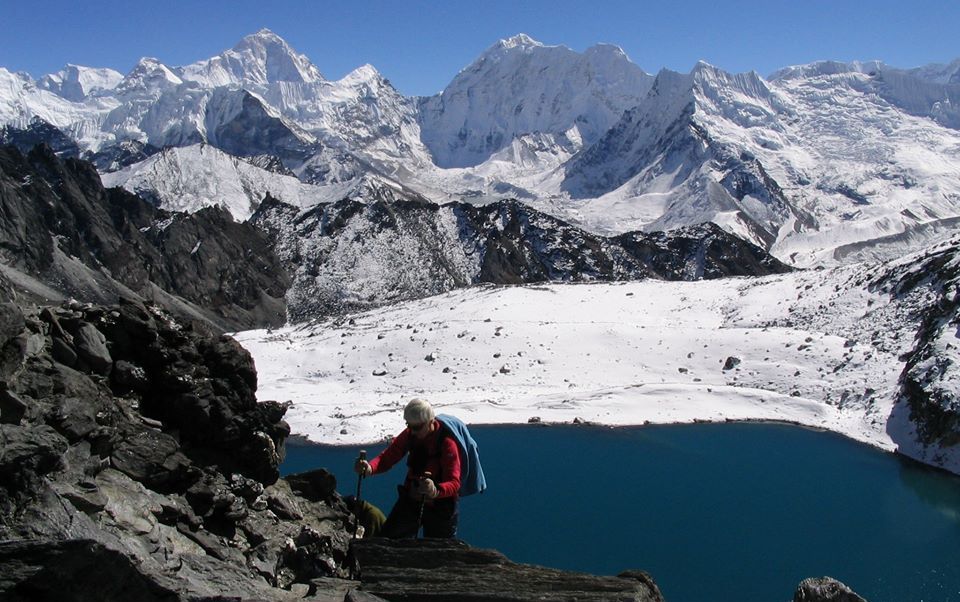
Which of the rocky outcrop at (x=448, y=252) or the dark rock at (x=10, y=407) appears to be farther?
the rocky outcrop at (x=448, y=252)

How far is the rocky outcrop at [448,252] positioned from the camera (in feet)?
445

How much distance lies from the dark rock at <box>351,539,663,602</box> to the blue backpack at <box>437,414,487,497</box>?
1017mm

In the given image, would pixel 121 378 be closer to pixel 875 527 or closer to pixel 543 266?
pixel 875 527

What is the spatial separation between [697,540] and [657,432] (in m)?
15.4

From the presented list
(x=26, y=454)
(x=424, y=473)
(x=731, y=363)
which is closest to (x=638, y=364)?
(x=731, y=363)

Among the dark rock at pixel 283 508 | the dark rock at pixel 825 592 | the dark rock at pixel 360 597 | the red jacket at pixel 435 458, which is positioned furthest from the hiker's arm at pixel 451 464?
the dark rock at pixel 825 592

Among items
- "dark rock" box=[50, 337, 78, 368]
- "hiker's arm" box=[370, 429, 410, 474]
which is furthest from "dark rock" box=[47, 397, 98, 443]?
"hiker's arm" box=[370, 429, 410, 474]

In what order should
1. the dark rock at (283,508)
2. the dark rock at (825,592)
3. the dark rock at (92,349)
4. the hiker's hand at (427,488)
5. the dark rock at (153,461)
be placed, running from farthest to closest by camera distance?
the dark rock at (283,508) < the dark rock at (92,349) < the dark rock at (825,592) < the dark rock at (153,461) < the hiker's hand at (427,488)

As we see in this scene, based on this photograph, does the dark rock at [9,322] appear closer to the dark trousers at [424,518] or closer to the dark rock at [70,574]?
the dark rock at [70,574]

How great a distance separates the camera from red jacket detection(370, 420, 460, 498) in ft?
37.4

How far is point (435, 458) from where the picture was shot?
11.7 metres

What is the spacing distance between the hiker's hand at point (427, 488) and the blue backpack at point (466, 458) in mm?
860

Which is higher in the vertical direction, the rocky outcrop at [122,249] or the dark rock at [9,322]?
the rocky outcrop at [122,249]

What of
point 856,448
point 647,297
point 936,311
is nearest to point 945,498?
point 856,448
